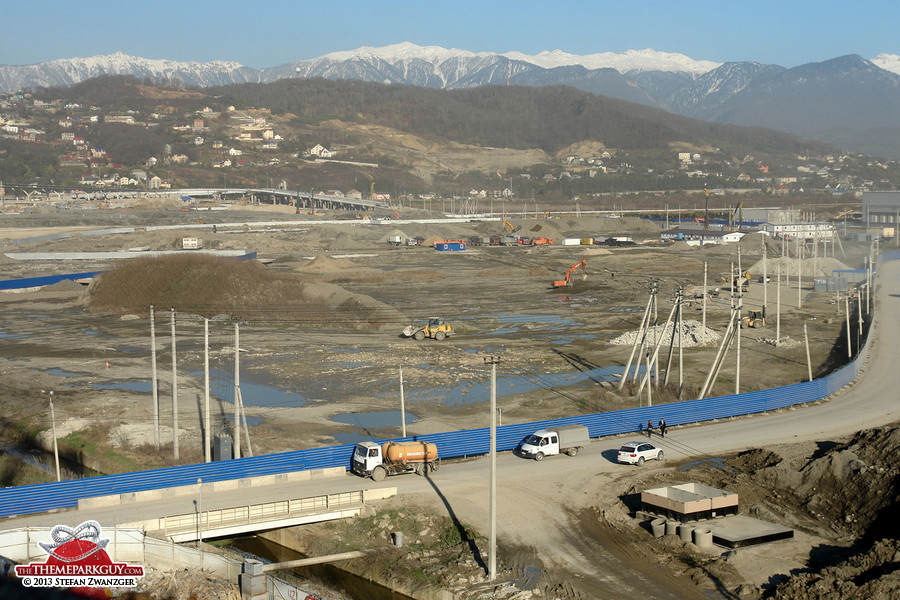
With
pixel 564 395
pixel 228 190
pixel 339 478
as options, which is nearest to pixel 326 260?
pixel 564 395

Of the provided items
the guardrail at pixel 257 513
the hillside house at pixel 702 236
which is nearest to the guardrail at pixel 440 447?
the guardrail at pixel 257 513

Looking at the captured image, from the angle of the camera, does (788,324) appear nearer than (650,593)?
No

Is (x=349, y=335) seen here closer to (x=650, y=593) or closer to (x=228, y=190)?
(x=650, y=593)

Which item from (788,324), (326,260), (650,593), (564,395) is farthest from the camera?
(326,260)

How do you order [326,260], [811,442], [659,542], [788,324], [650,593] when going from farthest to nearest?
[326,260], [788,324], [811,442], [659,542], [650,593]

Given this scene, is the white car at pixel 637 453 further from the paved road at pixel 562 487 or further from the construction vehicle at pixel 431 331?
the construction vehicle at pixel 431 331

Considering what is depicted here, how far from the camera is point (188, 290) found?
5131 centimetres

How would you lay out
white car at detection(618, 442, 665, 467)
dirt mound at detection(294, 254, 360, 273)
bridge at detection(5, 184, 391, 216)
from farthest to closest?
bridge at detection(5, 184, 391, 216) < dirt mound at detection(294, 254, 360, 273) < white car at detection(618, 442, 665, 467)

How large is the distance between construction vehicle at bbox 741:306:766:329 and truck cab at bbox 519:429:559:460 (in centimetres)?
2643

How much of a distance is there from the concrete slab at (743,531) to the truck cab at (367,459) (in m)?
8.21

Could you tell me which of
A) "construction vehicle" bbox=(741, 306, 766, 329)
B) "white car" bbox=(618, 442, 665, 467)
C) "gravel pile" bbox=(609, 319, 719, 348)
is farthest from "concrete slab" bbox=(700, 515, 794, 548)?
"construction vehicle" bbox=(741, 306, 766, 329)

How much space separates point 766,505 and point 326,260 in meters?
54.8

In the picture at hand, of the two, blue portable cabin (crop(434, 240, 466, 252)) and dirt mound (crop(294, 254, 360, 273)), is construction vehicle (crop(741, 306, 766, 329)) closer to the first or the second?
dirt mound (crop(294, 254, 360, 273))

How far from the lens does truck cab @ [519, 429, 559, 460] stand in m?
24.7
